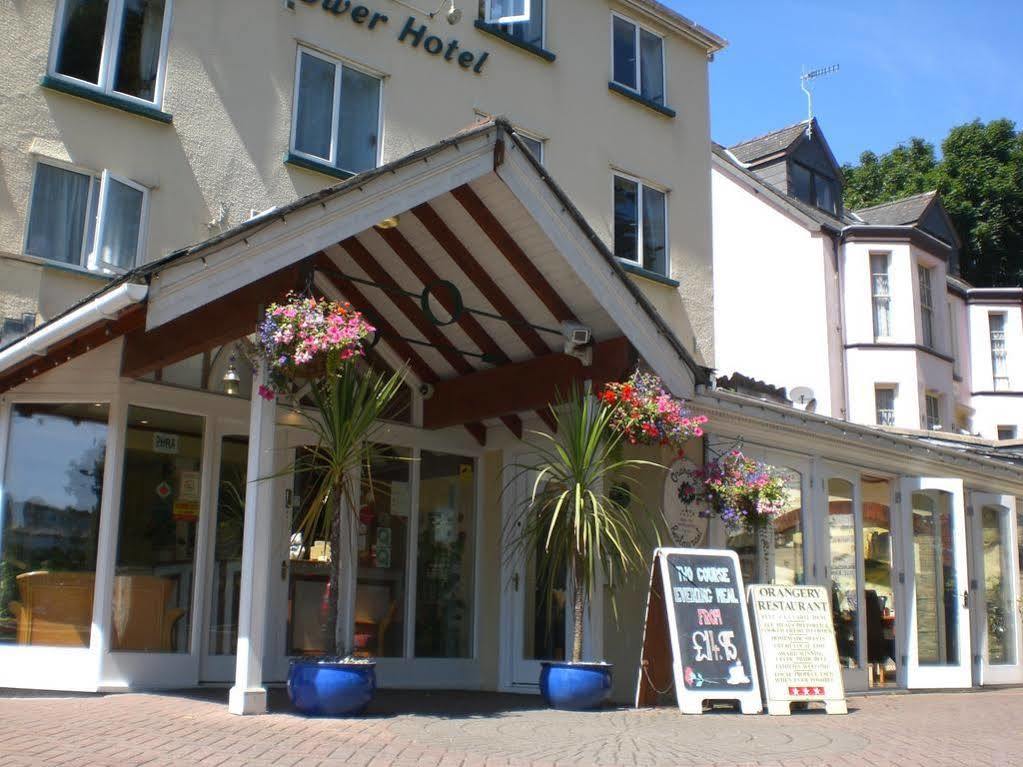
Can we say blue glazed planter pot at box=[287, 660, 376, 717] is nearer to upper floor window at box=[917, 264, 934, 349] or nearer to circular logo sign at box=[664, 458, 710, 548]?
circular logo sign at box=[664, 458, 710, 548]

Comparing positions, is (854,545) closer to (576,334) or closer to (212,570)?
(576,334)

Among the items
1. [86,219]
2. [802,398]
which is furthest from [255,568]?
[802,398]

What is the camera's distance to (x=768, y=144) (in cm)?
2680

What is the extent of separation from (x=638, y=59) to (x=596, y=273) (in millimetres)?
8933

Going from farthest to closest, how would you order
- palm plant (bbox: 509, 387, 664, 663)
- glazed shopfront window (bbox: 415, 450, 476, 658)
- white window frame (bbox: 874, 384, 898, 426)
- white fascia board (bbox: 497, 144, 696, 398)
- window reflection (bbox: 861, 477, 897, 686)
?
white window frame (bbox: 874, 384, 898, 426) < window reflection (bbox: 861, 477, 897, 686) < glazed shopfront window (bbox: 415, 450, 476, 658) < white fascia board (bbox: 497, 144, 696, 398) < palm plant (bbox: 509, 387, 664, 663)

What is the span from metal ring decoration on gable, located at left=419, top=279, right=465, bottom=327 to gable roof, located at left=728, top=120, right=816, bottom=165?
17901mm

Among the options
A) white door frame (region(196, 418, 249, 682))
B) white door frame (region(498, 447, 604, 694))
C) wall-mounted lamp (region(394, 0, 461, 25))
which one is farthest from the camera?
wall-mounted lamp (region(394, 0, 461, 25))

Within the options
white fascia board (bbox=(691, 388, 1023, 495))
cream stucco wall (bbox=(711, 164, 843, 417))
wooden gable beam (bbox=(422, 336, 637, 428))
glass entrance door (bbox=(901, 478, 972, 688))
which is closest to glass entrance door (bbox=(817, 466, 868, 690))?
white fascia board (bbox=(691, 388, 1023, 495))

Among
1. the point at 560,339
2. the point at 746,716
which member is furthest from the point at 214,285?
the point at 746,716

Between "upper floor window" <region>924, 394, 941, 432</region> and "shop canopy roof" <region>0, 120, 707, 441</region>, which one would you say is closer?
"shop canopy roof" <region>0, 120, 707, 441</region>

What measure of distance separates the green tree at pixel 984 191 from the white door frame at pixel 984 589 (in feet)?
78.1

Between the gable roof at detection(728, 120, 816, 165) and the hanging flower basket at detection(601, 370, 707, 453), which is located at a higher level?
the gable roof at detection(728, 120, 816, 165)

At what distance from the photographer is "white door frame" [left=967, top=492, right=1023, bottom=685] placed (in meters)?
14.2

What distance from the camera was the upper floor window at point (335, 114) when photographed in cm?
1311
